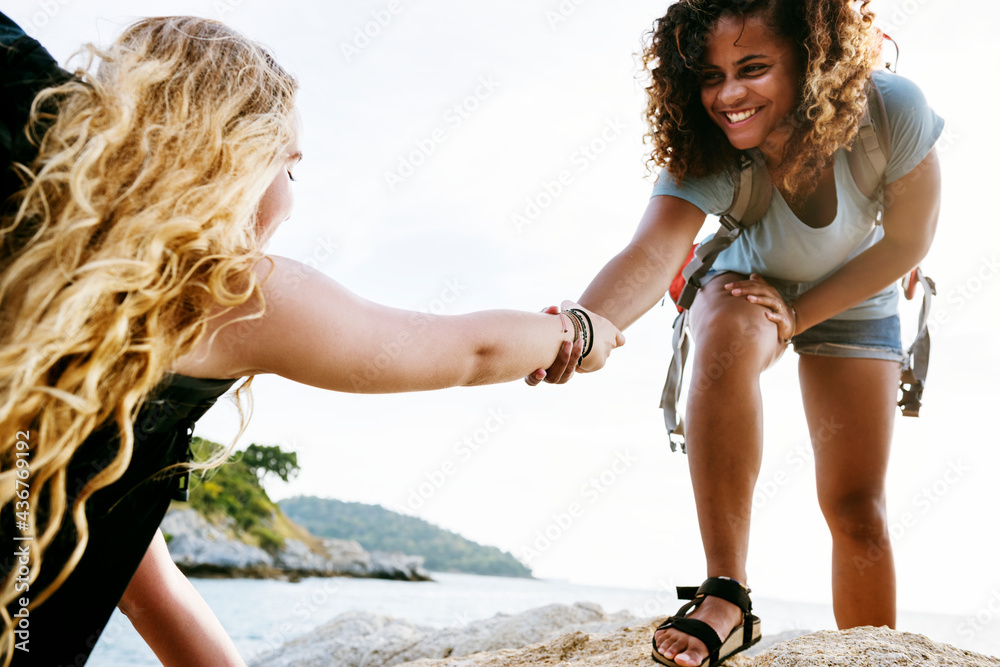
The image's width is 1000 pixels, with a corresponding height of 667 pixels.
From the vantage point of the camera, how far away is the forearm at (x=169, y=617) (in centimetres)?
186

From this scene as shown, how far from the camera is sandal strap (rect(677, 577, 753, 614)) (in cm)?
220

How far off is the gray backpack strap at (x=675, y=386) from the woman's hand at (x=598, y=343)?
0.64m

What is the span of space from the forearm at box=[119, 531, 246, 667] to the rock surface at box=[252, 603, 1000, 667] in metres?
1.05

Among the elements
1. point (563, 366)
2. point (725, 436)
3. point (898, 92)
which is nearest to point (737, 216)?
point (898, 92)

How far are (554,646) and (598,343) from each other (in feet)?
4.10

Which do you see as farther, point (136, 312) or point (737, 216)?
point (737, 216)

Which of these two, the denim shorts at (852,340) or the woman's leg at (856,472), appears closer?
the woman's leg at (856,472)

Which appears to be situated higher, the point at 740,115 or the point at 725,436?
the point at 740,115

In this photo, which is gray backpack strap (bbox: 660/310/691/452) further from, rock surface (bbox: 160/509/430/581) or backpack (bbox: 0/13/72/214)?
rock surface (bbox: 160/509/430/581)

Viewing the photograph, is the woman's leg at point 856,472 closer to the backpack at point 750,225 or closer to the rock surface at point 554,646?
the backpack at point 750,225

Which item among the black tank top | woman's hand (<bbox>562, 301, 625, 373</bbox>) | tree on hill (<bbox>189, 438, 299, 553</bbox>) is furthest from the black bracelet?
tree on hill (<bbox>189, 438, 299, 553</bbox>)

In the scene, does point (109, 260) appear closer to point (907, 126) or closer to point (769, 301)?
point (769, 301)

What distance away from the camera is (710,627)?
2.10m

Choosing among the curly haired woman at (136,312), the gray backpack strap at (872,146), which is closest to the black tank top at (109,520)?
the curly haired woman at (136,312)
